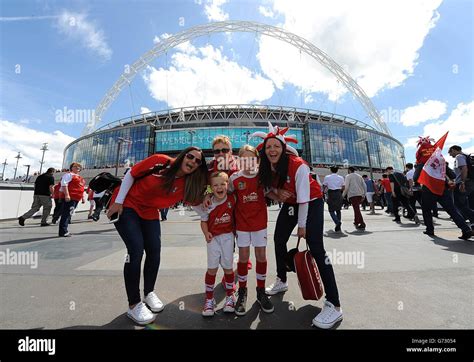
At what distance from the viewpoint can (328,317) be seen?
2066mm

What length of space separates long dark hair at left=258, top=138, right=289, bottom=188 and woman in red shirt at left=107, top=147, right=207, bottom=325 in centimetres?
64

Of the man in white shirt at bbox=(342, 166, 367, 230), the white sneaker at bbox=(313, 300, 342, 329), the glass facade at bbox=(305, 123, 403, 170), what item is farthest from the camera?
the glass facade at bbox=(305, 123, 403, 170)

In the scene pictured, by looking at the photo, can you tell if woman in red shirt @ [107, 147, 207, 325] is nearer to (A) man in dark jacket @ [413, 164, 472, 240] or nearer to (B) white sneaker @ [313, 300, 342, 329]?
(B) white sneaker @ [313, 300, 342, 329]

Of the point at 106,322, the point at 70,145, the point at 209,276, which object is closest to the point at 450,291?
the point at 209,276

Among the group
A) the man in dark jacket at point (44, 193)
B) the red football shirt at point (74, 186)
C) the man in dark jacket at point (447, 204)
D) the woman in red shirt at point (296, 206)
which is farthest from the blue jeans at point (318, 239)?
the man in dark jacket at point (44, 193)

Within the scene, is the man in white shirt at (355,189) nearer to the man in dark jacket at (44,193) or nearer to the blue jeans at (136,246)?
the blue jeans at (136,246)

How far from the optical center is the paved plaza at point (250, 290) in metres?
2.13

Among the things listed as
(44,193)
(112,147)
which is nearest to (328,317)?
(44,193)

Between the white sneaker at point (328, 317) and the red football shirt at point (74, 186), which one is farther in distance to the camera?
the red football shirt at point (74, 186)

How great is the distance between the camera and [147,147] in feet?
202

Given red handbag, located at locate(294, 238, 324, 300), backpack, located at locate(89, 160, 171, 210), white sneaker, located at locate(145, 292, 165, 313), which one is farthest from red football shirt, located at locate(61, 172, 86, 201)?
red handbag, located at locate(294, 238, 324, 300)

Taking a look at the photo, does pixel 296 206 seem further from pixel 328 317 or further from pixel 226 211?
pixel 328 317

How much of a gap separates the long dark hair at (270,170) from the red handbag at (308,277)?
80cm

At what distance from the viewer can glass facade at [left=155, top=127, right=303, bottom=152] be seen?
2277 inches
